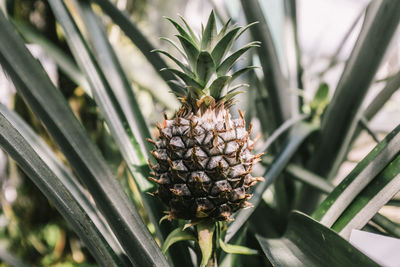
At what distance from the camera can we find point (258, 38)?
61cm

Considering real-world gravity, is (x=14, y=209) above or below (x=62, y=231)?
above

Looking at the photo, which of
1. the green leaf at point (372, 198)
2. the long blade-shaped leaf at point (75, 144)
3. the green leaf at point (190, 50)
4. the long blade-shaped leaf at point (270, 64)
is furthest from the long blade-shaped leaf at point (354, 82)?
the long blade-shaped leaf at point (75, 144)

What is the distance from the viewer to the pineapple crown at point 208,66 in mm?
435

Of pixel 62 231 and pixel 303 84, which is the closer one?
pixel 303 84

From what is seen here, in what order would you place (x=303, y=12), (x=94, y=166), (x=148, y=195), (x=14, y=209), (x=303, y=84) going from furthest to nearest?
(x=303, y=12) → (x=14, y=209) → (x=303, y=84) → (x=148, y=195) → (x=94, y=166)

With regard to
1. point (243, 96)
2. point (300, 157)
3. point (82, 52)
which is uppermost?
point (82, 52)

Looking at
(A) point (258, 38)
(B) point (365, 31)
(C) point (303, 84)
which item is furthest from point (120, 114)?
(C) point (303, 84)

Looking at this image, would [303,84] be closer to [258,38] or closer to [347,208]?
[258,38]

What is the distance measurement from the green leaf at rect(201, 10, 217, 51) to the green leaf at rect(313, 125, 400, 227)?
29 cm

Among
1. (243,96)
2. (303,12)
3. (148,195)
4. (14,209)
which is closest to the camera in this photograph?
(148,195)

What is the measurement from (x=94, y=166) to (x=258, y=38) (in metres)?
0.42

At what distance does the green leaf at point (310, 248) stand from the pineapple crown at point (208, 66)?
0.21 m

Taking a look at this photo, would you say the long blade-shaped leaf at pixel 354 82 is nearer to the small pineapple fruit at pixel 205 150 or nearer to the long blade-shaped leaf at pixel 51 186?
the small pineapple fruit at pixel 205 150

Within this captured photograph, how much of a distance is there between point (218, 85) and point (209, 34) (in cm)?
8
